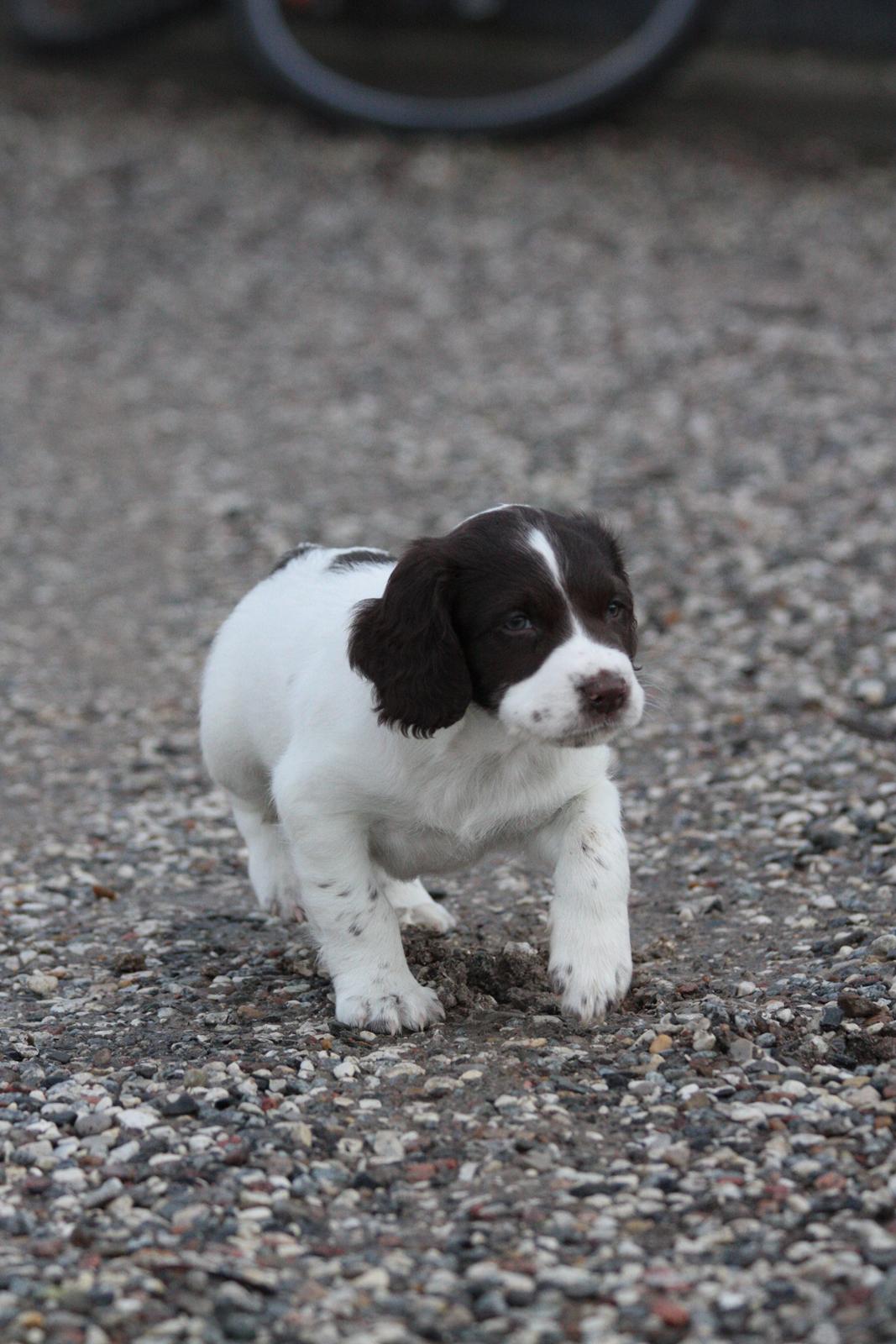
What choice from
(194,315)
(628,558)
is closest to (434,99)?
(194,315)

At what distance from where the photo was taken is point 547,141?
12.9m

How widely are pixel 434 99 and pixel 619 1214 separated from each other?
10957 millimetres

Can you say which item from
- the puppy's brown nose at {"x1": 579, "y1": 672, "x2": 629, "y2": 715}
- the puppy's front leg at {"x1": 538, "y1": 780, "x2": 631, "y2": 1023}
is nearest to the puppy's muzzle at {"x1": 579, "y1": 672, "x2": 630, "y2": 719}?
the puppy's brown nose at {"x1": 579, "y1": 672, "x2": 629, "y2": 715}

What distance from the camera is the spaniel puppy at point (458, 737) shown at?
3.91 meters

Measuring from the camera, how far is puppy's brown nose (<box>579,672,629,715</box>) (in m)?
3.75

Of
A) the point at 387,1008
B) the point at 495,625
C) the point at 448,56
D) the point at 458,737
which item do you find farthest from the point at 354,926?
the point at 448,56

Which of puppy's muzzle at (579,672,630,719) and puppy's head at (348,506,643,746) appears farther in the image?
puppy's head at (348,506,643,746)

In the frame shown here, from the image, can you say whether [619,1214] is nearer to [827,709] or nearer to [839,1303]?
[839,1303]

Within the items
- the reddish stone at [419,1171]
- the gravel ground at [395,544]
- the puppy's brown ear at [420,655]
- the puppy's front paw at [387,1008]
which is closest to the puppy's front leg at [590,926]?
the gravel ground at [395,544]

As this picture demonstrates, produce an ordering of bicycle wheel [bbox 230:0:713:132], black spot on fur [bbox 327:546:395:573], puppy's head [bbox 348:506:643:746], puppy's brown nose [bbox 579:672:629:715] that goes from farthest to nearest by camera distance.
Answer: bicycle wheel [bbox 230:0:713:132]
black spot on fur [bbox 327:546:395:573]
puppy's head [bbox 348:506:643:746]
puppy's brown nose [bbox 579:672:629:715]

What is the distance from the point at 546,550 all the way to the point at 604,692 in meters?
0.39

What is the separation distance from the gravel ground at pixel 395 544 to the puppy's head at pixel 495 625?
803 millimetres

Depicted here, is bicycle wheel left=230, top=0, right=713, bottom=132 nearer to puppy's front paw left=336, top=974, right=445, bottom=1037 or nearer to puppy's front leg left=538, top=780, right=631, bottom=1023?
puppy's front leg left=538, top=780, right=631, bottom=1023

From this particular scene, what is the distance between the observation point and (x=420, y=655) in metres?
3.95
